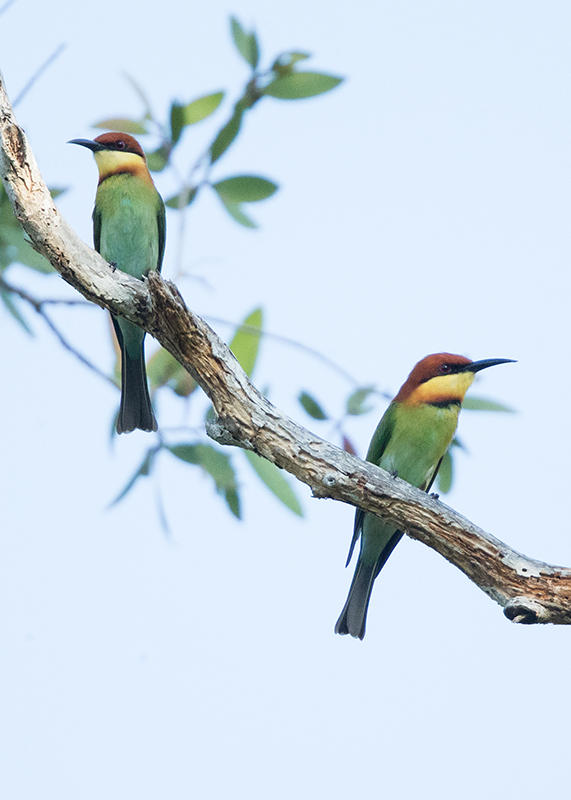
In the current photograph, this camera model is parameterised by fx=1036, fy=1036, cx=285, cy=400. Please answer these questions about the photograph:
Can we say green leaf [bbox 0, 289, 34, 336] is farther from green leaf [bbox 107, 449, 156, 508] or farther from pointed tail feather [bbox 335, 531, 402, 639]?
pointed tail feather [bbox 335, 531, 402, 639]

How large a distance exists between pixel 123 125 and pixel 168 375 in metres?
0.83

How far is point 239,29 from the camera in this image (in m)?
2.93

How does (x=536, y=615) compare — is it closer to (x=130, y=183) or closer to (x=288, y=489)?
(x=288, y=489)

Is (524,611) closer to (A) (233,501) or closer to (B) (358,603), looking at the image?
(A) (233,501)

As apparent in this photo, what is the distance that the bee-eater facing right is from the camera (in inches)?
128

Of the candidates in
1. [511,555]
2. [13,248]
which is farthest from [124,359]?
[511,555]

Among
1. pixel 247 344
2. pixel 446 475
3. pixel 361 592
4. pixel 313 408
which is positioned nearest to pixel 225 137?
pixel 247 344

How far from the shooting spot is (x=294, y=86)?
2.96 meters

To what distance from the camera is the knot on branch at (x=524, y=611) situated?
2.11 metres

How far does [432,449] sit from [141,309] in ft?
4.43

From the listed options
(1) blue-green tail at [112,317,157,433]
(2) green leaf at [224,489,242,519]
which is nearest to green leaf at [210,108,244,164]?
(1) blue-green tail at [112,317,157,433]

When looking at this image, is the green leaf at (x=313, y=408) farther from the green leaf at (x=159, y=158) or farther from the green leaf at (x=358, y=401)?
the green leaf at (x=159, y=158)

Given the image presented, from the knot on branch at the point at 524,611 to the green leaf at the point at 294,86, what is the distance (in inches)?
62.3

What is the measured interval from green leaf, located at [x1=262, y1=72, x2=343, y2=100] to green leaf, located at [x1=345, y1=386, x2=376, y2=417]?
2.80ft
